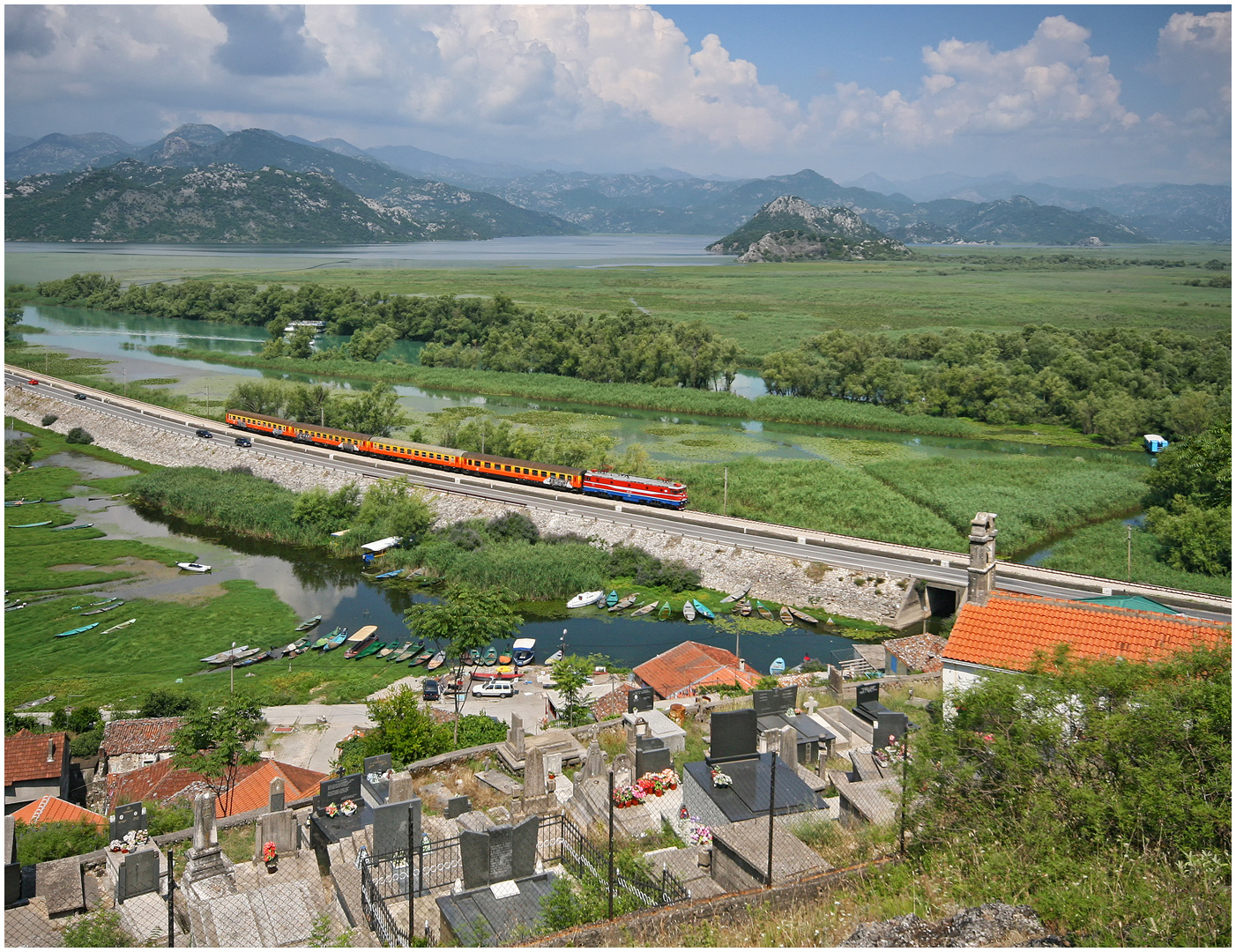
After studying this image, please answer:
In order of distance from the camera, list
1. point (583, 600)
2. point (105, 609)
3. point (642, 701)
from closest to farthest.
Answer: point (642, 701) < point (105, 609) < point (583, 600)

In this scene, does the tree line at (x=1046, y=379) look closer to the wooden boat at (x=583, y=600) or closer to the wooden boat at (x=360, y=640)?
the wooden boat at (x=583, y=600)

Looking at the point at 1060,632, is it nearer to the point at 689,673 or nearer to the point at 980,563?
the point at 980,563

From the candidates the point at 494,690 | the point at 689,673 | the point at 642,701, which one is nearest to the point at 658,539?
the point at 494,690

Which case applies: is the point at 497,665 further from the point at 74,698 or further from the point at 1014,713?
the point at 1014,713

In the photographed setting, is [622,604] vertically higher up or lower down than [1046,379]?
lower down

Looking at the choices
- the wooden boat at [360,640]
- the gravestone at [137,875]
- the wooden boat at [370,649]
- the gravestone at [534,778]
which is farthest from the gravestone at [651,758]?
A: the wooden boat at [360,640]


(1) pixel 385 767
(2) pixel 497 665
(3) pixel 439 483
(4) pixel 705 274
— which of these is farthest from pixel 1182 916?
(4) pixel 705 274

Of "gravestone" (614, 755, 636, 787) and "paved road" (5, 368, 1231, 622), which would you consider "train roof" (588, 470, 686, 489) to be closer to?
"paved road" (5, 368, 1231, 622)
